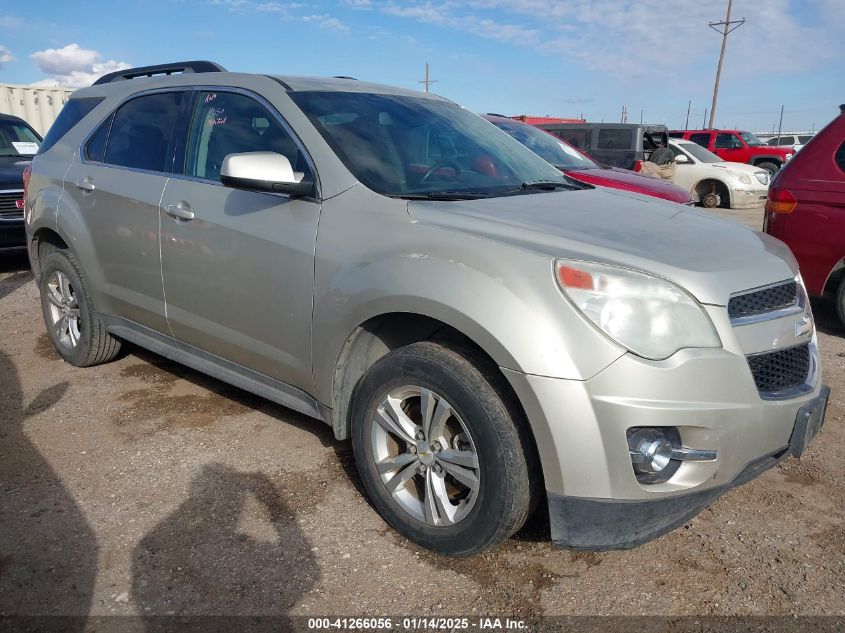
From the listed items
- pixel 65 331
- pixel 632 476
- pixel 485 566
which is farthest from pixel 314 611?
pixel 65 331

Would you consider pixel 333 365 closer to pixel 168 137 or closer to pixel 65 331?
pixel 168 137

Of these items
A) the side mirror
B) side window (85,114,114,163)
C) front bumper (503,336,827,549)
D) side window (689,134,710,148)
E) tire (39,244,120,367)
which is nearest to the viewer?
front bumper (503,336,827,549)

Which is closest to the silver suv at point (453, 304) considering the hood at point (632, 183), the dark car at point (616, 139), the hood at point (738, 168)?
the hood at point (632, 183)

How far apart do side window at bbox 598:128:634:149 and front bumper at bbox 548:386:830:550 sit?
37.2 ft

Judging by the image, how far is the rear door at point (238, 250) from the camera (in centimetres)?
281

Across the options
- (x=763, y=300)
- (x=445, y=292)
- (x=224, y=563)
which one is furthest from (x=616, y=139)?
(x=224, y=563)

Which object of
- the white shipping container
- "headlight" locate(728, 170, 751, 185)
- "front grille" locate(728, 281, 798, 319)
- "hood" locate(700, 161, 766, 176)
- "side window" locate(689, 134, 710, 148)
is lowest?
"headlight" locate(728, 170, 751, 185)

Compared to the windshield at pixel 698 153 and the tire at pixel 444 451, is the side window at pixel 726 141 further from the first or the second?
the tire at pixel 444 451

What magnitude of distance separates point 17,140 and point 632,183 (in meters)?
7.62

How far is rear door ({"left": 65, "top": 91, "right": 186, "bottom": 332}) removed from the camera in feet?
11.5

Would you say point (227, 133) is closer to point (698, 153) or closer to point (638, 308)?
point (638, 308)

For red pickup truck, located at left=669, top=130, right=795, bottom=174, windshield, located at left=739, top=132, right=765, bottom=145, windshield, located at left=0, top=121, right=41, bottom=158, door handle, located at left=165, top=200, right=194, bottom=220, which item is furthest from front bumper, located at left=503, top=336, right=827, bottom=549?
windshield, located at left=739, top=132, right=765, bottom=145

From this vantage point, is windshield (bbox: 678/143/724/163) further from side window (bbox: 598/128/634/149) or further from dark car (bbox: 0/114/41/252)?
dark car (bbox: 0/114/41/252)

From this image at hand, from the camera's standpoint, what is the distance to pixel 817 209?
4.87 m
